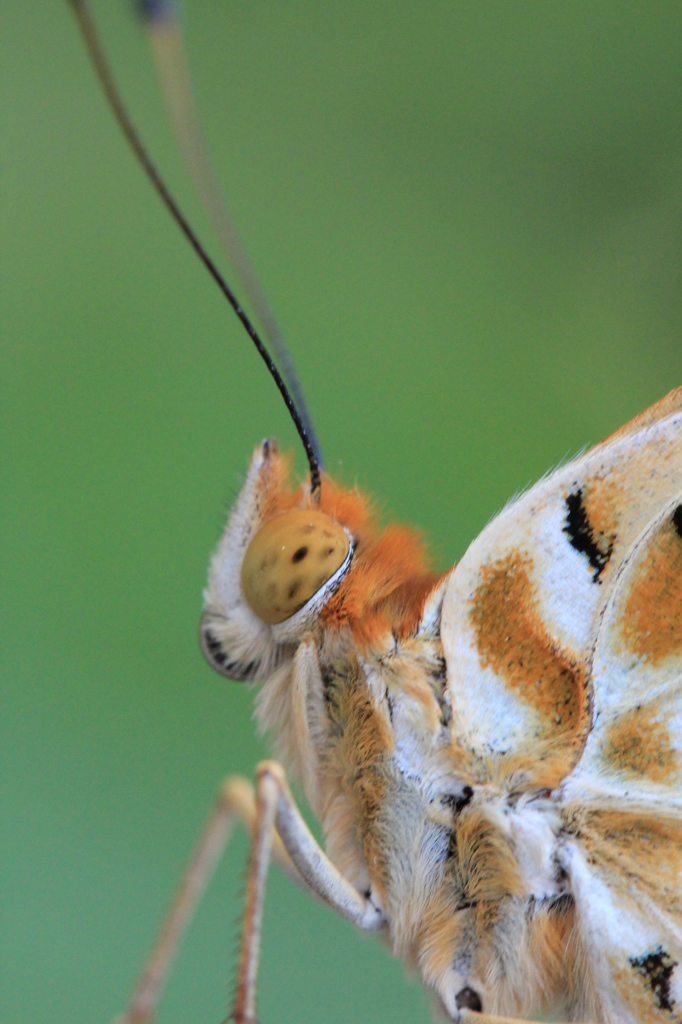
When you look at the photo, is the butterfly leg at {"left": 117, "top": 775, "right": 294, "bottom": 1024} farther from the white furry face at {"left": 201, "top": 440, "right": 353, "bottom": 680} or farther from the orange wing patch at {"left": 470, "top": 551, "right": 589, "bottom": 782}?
the orange wing patch at {"left": 470, "top": 551, "right": 589, "bottom": 782}

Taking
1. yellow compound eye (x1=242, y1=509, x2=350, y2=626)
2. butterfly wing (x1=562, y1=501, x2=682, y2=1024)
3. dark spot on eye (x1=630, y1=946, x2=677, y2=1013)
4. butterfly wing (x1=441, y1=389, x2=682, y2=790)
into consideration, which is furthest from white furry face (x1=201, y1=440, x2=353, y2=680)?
dark spot on eye (x1=630, y1=946, x2=677, y2=1013)

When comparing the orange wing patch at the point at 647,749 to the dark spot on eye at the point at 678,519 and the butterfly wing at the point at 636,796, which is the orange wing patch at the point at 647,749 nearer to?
the butterfly wing at the point at 636,796

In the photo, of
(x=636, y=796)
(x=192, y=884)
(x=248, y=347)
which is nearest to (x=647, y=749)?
(x=636, y=796)

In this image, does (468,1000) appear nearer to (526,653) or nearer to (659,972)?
(659,972)

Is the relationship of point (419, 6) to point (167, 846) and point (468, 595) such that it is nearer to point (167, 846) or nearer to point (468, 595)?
point (468, 595)

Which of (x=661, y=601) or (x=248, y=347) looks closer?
(x=661, y=601)

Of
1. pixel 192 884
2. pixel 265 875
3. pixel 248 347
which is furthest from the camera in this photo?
pixel 248 347

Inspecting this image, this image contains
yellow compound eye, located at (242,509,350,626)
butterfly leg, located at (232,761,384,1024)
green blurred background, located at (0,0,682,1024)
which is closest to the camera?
butterfly leg, located at (232,761,384,1024)

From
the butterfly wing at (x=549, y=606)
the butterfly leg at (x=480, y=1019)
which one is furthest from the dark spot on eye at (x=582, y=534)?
the butterfly leg at (x=480, y=1019)
